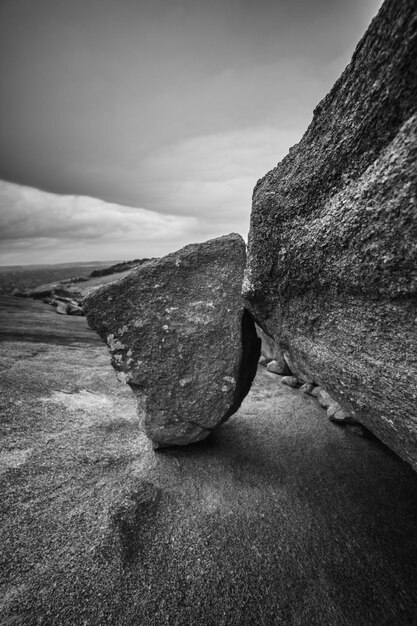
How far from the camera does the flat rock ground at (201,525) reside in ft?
9.58

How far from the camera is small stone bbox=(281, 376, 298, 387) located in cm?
833

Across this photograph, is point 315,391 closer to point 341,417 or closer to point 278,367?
point 341,417

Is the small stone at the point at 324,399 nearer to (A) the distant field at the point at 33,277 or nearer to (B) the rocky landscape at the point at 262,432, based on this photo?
(B) the rocky landscape at the point at 262,432

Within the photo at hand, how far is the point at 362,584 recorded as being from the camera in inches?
126

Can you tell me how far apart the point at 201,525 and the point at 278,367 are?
6261 millimetres

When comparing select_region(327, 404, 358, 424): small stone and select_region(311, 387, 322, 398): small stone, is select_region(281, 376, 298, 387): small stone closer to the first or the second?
select_region(311, 387, 322, 398): small stone

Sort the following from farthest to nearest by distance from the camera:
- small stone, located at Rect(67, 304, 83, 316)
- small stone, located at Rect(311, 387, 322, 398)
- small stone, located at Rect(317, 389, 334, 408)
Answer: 1. small stone, located at Rect(67, 304, 83, 316)
2. small stone, located at Rect(311, 387, 322, 398)
3. small stone, located at Rect(317, 389, 334, 408)

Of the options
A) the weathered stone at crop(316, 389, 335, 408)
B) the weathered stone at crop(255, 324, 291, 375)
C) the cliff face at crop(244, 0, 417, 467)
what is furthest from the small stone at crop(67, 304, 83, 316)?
the cliff face at crop(244, 0, 417, 467)

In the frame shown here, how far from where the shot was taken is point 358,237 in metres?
2.47

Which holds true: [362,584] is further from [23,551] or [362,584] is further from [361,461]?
[23,551]

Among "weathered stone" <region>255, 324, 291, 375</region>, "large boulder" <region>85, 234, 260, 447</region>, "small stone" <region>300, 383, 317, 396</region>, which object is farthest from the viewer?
"weathered stone" <region>255, 324, 291, 375</region>

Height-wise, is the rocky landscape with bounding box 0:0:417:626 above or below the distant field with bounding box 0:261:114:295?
above

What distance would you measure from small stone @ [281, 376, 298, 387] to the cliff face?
4.95 meters

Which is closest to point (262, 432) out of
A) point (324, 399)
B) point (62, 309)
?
point (324, 399)
